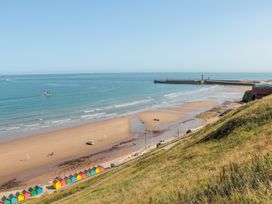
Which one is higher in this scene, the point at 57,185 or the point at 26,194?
the point at 57,185

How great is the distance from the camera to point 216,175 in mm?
8312

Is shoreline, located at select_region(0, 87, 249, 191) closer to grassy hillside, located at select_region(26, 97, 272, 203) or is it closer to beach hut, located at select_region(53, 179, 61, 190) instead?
beach hut, located at select_region(53, 179, 61, 190)

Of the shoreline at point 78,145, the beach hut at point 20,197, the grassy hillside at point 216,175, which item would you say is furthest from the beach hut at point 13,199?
the grassy hillside at point 216,175

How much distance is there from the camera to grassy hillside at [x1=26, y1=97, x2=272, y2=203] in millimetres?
5688

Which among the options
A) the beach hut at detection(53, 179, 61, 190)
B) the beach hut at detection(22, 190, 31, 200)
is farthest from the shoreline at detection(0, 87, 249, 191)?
the beach hut at detection(22, 190, 31, 200)

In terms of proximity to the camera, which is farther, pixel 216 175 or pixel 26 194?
pixel 26 194

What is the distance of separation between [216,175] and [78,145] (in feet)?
115

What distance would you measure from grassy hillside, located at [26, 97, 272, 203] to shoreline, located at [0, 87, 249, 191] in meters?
15.1

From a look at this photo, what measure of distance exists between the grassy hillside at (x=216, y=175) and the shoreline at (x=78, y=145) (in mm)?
15138

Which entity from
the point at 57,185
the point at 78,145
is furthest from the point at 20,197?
the point at 78,145

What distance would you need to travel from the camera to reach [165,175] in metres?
12.4

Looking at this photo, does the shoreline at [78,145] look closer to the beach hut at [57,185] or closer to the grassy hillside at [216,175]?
the beach hut at [57,185]

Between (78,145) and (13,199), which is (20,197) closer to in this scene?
(13,199)

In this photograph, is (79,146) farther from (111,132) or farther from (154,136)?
(154,136)
